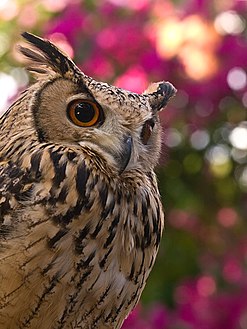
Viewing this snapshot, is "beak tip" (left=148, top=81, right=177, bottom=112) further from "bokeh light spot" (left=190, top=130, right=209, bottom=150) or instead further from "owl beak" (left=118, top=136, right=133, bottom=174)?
"bokeh light spot" (left=190, top=130, right=209, bottom=150)

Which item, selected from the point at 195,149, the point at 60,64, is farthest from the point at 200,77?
the point at 60,64

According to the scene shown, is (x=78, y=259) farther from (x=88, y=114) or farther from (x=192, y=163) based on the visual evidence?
(x=192, y=163)

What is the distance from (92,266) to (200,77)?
72.9 inches

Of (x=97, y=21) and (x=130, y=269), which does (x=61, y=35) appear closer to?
(x=97, y=21)

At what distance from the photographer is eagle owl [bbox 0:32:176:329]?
1.98 meters

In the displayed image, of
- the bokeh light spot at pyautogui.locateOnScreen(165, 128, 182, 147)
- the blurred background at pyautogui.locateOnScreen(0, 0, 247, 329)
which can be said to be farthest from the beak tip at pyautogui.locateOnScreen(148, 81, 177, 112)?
the bokeh light spot at pyautogui.locateOnScreen(165, 128, 182, 147)

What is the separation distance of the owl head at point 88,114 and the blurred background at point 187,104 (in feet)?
4.53

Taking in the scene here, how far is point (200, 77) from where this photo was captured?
373 centimetres

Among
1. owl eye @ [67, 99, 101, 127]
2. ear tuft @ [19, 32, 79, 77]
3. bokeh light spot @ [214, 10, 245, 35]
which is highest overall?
bokeh light spot @ [214, 10, 245, 35]

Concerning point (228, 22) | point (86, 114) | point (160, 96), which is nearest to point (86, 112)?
point (86, 114)

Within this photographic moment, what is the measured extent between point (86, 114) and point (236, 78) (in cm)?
190

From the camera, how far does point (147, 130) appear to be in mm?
2162

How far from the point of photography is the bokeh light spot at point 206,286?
12.2 ft

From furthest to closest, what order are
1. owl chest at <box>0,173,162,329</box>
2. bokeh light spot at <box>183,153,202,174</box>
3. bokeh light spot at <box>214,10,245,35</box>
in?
bokeh light spot at <box>183,153,202,174</box>
bokeh light spot at <box>214,10,245,35</box>
owl chest at <box>0,173,162,329</box>
